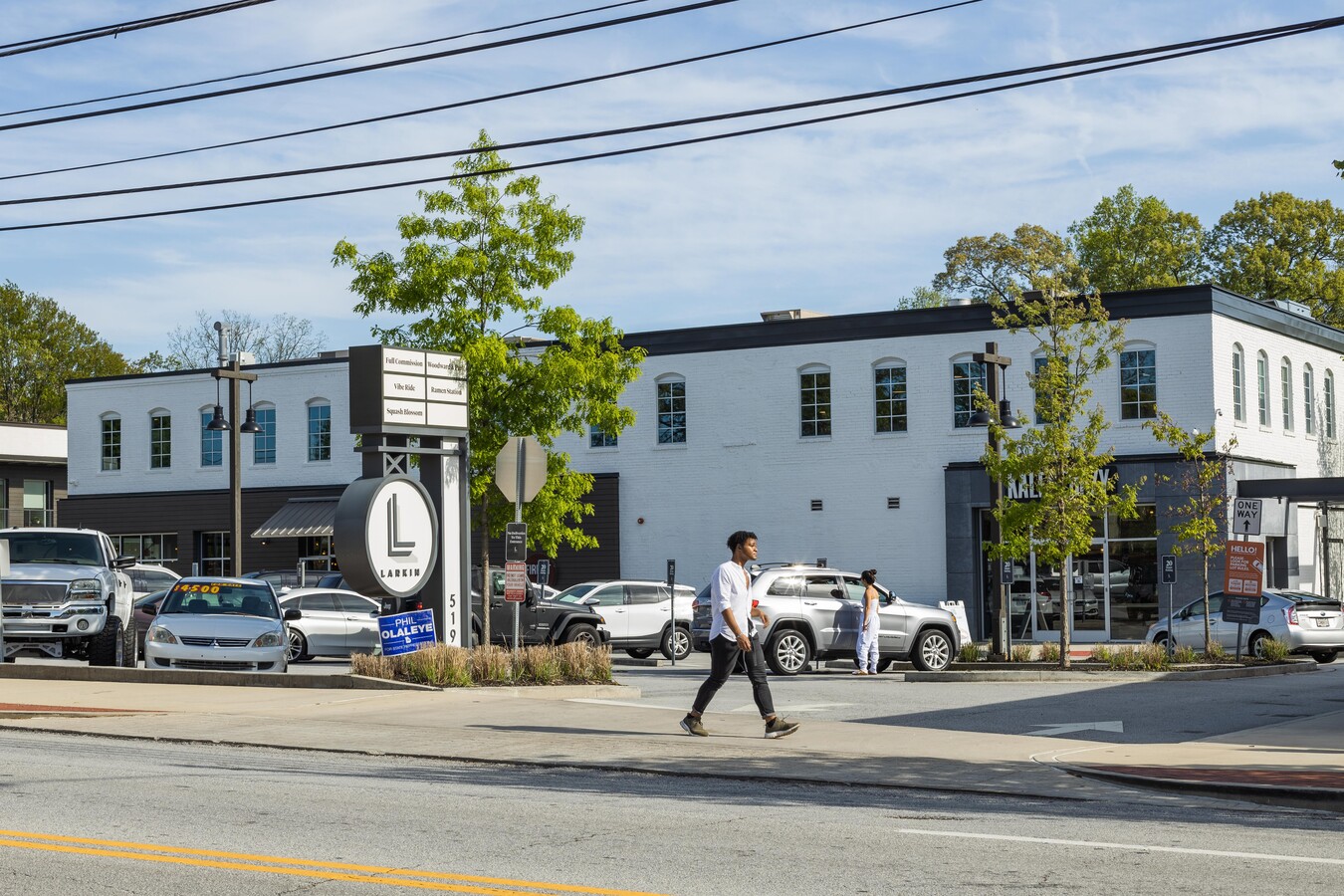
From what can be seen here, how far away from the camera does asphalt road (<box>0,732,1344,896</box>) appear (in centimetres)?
811

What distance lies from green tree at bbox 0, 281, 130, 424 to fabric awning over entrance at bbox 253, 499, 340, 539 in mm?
36837

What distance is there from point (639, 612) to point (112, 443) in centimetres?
2633

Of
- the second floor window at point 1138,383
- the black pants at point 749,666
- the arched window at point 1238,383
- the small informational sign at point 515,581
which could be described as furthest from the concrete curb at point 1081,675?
the arched window at point 1238,383

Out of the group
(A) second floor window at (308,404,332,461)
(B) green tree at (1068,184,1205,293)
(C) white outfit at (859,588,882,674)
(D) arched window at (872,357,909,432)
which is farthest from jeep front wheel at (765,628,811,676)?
(B) green tree at (1068,184,1205,293)

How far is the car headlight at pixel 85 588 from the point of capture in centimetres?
2378

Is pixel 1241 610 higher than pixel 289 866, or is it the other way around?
pixel 1241 610

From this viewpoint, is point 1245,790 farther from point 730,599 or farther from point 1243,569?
point 1243,569

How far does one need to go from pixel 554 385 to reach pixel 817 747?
12.5 meters

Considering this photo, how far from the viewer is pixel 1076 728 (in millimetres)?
16688

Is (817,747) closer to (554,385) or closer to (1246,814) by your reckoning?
(1246,814)

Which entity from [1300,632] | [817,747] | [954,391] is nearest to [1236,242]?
[954,391]

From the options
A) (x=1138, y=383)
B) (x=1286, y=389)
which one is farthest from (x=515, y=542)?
(x=1286, y=389)

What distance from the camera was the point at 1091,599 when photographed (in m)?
36.2

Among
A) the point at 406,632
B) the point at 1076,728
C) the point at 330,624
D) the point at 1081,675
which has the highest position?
the point at 406,632
